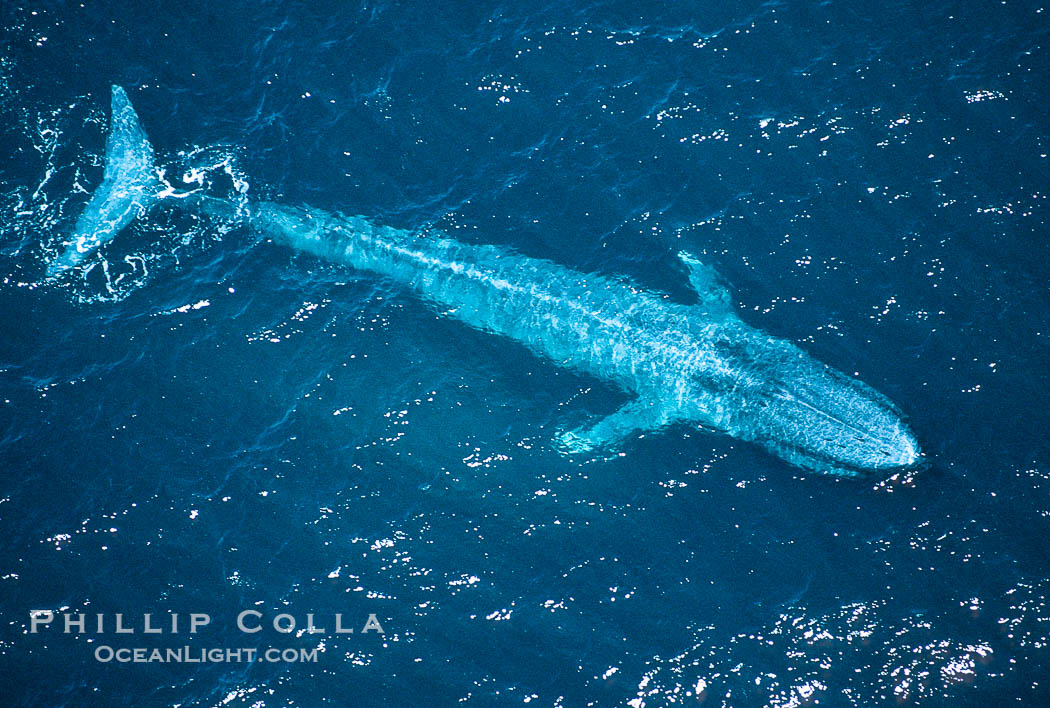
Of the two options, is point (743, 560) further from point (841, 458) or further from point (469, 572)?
point (469, 572)

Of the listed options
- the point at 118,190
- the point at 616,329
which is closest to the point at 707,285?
the point at 616,329

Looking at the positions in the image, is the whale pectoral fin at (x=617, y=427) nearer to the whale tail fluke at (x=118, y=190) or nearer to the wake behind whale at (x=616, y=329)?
the wake behind whale at (x=616, y=329)

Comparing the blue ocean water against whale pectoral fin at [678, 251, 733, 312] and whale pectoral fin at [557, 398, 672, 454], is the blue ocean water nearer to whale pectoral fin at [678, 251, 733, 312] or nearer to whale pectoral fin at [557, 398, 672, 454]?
whale pectoral fin at [678, 251, 733, 312]

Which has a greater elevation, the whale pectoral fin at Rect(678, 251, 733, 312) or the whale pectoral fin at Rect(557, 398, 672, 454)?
the whale pectoral fin at Rect(678, 251, 733, 312)

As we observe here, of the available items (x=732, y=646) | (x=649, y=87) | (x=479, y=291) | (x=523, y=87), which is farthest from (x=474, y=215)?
(x=732, y=646)

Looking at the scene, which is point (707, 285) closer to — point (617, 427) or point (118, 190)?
point (617, 427)

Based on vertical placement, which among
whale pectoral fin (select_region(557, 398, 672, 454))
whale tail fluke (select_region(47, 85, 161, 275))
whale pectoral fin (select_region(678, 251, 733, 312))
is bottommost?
whale pectoral fin (select_region(557, 398, 672, 454))


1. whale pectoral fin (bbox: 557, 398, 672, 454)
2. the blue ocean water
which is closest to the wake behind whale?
whale pectoral fin (bbox: 557, 398, 672, 454)
